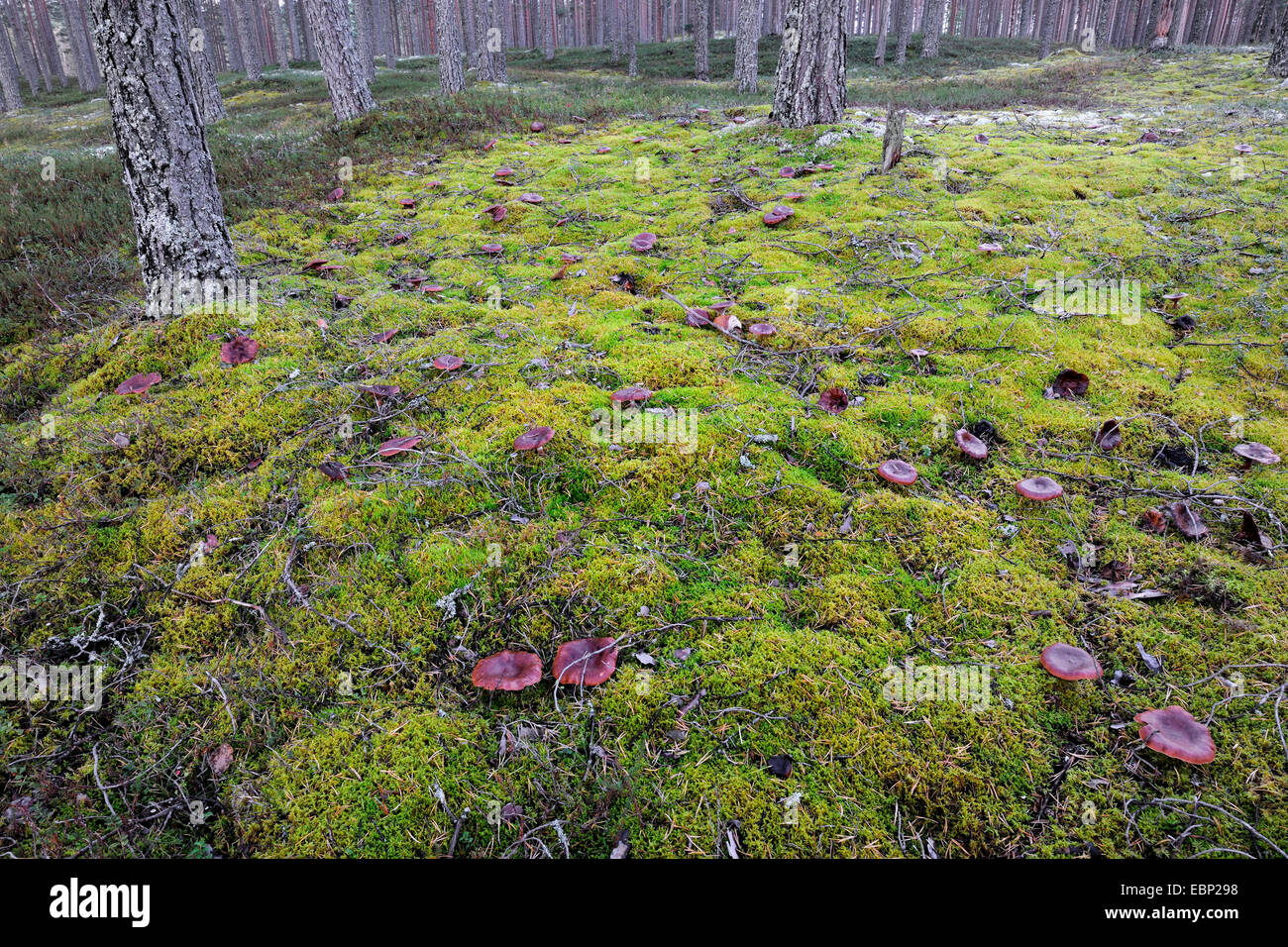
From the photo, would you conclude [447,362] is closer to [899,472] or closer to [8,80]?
[899,472]

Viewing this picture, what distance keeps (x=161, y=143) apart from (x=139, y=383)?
199 centimetres

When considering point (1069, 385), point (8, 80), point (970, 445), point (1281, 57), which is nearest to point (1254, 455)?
point (1069, 385)

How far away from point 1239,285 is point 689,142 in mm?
7850

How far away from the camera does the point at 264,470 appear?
3.77 m

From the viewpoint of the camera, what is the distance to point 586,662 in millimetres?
2623

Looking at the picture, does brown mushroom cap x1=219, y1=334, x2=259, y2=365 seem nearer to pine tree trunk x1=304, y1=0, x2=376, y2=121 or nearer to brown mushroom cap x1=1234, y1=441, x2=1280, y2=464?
brown mushroom cap x1=1234, y1=441, x2=1280, y2=464

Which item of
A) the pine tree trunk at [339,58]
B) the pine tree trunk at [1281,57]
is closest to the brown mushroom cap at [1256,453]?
the pine tree trunk at [339,58]

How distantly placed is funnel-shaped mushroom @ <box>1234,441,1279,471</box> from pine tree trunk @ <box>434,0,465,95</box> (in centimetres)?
1794

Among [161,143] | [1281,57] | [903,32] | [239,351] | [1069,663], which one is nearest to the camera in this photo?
[1069,663]

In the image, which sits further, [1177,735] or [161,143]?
[161,143]

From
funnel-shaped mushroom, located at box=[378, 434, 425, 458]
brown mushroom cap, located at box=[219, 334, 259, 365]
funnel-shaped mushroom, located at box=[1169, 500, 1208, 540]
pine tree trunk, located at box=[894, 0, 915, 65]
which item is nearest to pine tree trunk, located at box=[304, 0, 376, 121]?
brown mushroom cap, located at box=[219, 334, 259, 365]

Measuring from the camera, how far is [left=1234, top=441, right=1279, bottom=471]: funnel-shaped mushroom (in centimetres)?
354

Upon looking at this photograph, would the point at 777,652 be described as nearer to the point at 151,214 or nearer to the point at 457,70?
the point at 151,214

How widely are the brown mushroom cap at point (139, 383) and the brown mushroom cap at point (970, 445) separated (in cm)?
541
